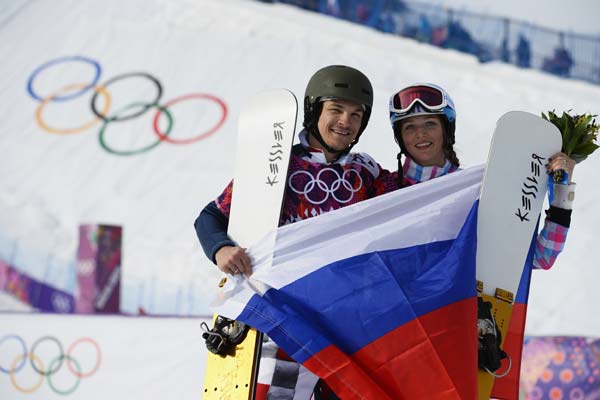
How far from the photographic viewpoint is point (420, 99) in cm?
286

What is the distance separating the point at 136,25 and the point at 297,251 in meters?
8.27

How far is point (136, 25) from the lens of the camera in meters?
10.3

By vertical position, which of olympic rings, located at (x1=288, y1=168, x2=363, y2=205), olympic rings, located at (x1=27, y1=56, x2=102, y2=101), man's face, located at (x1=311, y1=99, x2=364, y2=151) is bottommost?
olympic rings, located at (x1=288, y1=168, x2=363, y2=205)

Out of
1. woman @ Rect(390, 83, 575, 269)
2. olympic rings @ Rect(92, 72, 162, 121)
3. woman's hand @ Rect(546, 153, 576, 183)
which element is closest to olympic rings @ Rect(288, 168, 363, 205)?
woman @ Rect(390, 83, 575, 269)

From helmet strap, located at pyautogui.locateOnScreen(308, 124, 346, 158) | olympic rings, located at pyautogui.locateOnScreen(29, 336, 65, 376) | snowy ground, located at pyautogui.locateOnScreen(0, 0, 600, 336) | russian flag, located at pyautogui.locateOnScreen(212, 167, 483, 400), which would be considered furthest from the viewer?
snowy ground, located at pyautogui.locateOnScreen(0, 0, 600, 336)

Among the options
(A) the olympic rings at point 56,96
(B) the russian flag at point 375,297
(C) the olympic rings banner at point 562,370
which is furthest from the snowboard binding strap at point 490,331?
(A) the olympic rings at point 56,96

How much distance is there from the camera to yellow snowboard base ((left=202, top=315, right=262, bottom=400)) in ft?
8.17

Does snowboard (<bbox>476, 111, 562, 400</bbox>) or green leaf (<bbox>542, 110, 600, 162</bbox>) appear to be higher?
green leaf (<bbox>542, 110, 600, 162</bbox>)

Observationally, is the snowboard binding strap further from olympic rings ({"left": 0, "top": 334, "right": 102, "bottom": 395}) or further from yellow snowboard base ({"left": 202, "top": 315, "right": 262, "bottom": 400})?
olympic rings ({"left": 0, "top": 334, "right": 102, "bottom": 395})

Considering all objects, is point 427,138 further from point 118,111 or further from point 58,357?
point 118,111

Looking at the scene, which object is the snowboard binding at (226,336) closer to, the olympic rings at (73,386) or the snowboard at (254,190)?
the snowboard at (254,190)

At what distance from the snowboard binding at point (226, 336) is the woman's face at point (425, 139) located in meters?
0.85

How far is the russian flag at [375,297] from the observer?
7.80ft

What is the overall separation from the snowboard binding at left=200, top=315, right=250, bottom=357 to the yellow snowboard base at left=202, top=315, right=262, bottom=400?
0.6 inches
